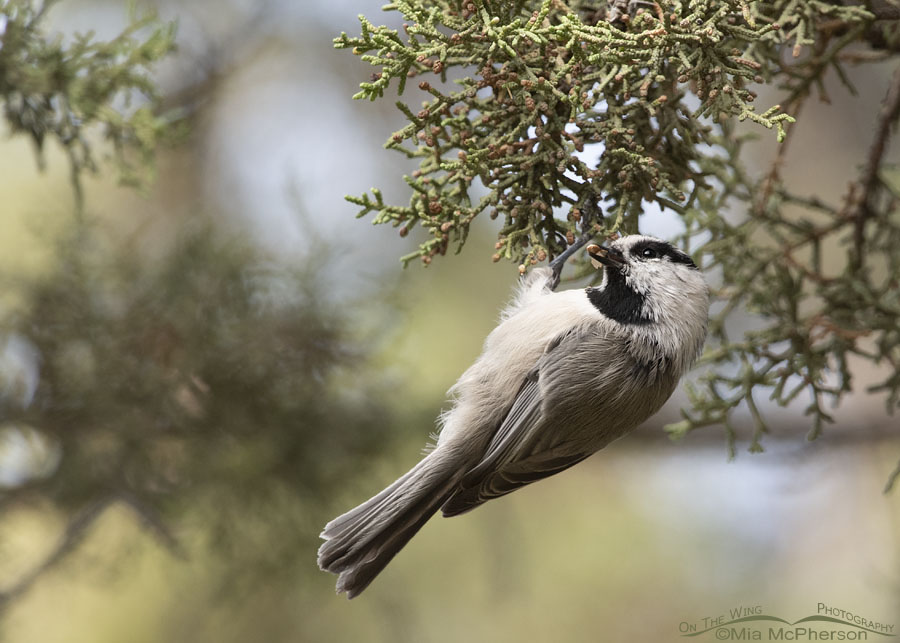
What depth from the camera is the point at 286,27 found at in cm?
697

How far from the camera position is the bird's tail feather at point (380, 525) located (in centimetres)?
209

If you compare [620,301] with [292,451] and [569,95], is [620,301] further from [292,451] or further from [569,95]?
[292,451]

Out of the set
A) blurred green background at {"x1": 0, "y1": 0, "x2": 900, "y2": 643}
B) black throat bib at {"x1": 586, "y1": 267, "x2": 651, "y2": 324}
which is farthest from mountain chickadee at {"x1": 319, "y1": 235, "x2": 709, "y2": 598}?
blurred green background at {"x1": 0, "y1": 0, "x2": 900, "y2": 643}

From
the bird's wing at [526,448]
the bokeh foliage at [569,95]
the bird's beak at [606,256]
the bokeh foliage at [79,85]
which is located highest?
the bokeh foliage at [79,85]

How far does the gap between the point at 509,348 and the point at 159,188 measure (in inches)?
207

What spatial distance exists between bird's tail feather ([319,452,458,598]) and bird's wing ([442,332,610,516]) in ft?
0.20

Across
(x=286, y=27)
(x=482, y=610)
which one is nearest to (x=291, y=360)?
(x=482, y=610)

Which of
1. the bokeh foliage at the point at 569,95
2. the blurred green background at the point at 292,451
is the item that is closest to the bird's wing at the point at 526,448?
the bokeh foliage at the point at 569,95

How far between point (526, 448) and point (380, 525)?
1.39 ft

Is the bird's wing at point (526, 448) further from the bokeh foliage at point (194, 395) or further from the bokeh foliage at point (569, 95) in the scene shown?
the bokeh foliage at point (194, 395)

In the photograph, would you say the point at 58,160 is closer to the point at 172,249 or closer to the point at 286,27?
the point at 286,27

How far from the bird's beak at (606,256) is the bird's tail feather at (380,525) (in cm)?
68

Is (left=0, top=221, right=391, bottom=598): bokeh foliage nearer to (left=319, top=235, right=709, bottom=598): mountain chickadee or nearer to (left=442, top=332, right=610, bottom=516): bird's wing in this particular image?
(left=319, top=235, right=709, bottom=598): mountain chickadee

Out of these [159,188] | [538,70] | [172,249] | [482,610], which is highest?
[159,188]
